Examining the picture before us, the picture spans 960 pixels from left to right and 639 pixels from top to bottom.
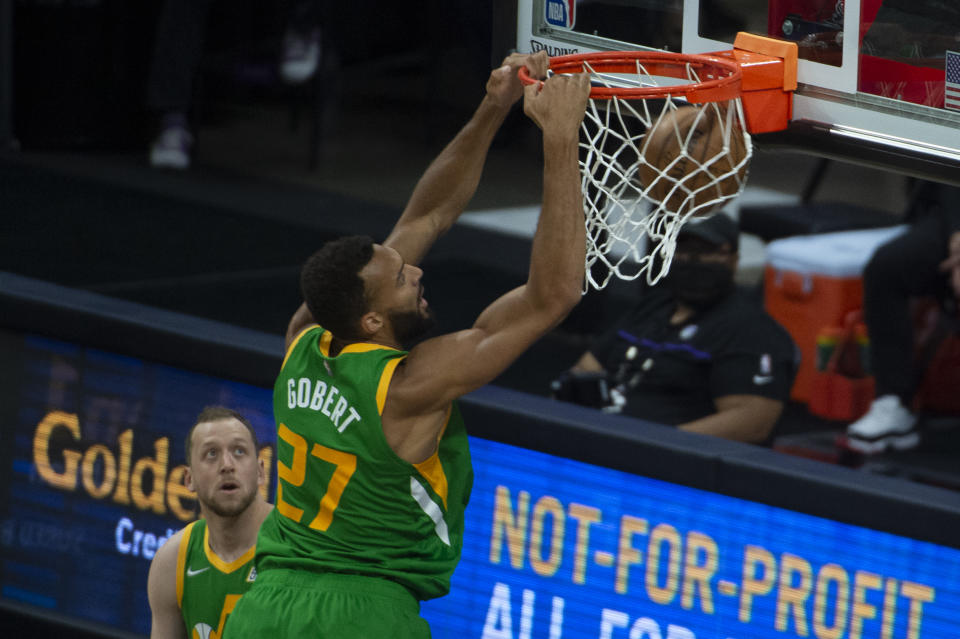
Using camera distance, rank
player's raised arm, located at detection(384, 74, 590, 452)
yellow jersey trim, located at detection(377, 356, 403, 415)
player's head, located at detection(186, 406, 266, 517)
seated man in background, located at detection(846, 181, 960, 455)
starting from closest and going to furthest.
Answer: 1. player's raised arm, located at detection(384, 74, 590, 452)
2. yellow jersey trim, located at detection(377, 356, 403, 415)
3. player's head, located at detection(186, 406, 266, 517)
4. seated man in background, located at detection(846, 181, 960, 455)

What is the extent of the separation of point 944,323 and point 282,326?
3296 millimetres

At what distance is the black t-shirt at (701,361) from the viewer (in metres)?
5.25

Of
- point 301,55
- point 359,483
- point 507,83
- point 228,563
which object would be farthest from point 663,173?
point 301,55

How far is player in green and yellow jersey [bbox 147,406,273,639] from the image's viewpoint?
13.1 ft

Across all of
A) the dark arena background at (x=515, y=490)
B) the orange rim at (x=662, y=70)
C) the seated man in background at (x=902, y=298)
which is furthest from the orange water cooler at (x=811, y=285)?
the orange rim at (x=662, y=70)

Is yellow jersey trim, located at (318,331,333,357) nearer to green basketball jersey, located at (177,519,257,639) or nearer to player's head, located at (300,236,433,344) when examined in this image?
player's head, located at (300,236,433,344)

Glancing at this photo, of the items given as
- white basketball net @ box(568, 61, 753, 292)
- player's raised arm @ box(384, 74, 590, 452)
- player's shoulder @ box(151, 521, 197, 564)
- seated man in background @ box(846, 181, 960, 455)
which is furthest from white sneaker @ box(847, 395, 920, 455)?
player's raised arm @ box(384, 74, 590, 452)

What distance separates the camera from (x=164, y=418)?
475 cm

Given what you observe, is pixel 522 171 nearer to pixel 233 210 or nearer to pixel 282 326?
pixel 233 210

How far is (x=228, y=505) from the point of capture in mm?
3994

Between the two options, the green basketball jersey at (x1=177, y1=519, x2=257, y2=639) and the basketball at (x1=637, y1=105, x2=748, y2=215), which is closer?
the basketball at (x1=637, y1=105, x2=748, y2=215)

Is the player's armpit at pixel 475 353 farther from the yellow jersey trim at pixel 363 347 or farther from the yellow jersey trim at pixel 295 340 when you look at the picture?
the yellow jersey trim at pixel 295 340

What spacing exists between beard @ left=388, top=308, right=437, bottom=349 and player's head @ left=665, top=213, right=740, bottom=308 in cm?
209

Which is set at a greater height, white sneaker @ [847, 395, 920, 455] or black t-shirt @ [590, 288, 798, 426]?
black t-shirt @ [590, 288, 798, 426]
